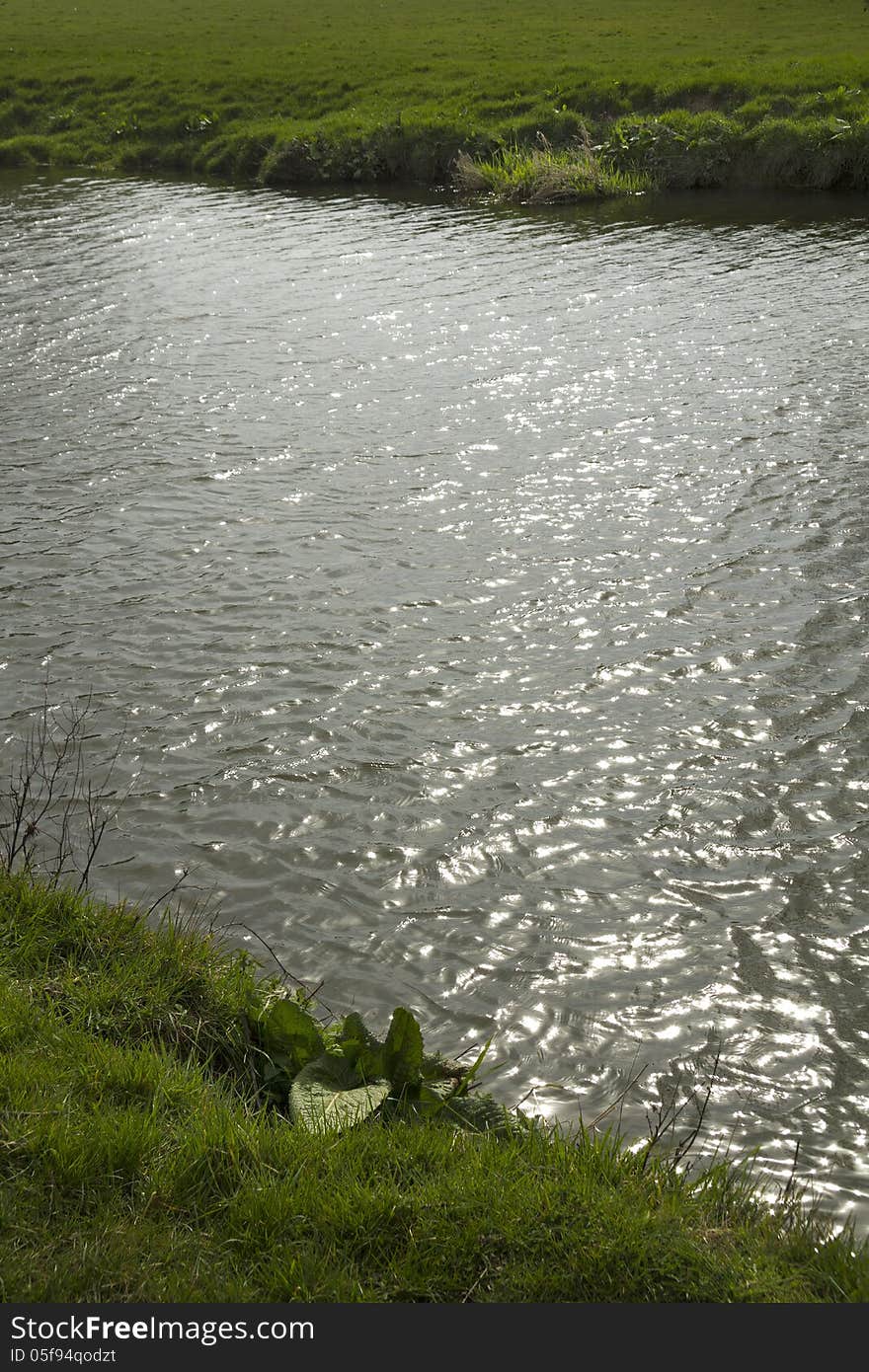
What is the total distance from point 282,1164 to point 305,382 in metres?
16.2

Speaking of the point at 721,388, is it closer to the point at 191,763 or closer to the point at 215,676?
the point at 215,676

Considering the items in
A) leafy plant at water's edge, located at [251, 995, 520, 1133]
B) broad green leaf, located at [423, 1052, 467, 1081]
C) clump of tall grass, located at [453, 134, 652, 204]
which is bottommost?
broad green leaf, located at [423, 1052, 467, 1081]

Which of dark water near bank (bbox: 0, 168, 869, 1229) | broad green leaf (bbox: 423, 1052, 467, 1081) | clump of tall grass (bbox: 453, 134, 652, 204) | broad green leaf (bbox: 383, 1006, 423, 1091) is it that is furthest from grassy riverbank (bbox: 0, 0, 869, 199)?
broad green leaf (bbox: 383, 1006, 423, 1091)

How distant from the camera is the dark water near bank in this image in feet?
23.2

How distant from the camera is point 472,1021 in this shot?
683cm

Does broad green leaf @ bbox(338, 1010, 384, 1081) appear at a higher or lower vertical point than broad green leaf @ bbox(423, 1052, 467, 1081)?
higher

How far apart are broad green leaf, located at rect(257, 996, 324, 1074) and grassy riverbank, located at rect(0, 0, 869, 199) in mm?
33365

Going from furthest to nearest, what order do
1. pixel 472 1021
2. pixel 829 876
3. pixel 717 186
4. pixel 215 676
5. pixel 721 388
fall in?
1. pixel 717 186
2. pixel 721 388
3. pixel 215 676
4. pixel 829 876
5. pixel 472 1021

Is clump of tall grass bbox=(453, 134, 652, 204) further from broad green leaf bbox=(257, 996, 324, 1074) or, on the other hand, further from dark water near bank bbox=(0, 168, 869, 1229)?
broad green leaf bbox=(257, 996, 324, 1074)

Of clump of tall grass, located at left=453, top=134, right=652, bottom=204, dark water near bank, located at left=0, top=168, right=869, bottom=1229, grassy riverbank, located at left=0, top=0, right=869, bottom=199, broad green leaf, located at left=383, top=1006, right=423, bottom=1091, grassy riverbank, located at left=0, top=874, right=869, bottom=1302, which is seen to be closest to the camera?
grassy riverbank, located at left=0, top=874, right=869, bottom=1302

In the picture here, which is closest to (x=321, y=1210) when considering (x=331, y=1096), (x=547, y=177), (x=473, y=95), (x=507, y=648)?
(x=331, y=1096)

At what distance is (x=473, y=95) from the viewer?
4338cm

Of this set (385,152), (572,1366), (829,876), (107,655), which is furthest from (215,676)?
(385,152)

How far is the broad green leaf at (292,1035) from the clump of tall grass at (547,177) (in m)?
33.3
